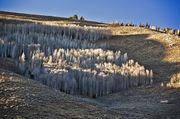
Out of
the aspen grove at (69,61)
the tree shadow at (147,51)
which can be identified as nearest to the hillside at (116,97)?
the tree shadow at (147,51)

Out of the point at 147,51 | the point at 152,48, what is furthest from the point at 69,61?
the point at 152,48

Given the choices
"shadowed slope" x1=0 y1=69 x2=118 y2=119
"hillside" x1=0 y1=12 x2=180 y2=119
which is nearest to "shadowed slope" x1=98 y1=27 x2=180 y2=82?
"hillside" x1=0 y1=12 x2=180 y2=119

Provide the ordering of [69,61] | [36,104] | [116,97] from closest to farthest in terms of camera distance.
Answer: [36,104], [116,97], [69,61]

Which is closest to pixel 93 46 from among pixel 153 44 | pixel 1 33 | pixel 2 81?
pixel 153 44

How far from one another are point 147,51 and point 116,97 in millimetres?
9062

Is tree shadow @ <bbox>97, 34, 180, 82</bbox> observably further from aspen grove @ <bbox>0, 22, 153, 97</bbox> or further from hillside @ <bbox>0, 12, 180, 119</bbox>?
aspen grove @ <bbox>0, 22, 153, 97</bbox>

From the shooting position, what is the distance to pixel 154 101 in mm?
16172

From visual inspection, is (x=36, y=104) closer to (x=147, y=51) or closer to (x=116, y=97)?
(x=116, y=97)

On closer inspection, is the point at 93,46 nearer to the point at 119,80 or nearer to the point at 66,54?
the point at 66,54

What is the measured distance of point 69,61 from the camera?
22.5m

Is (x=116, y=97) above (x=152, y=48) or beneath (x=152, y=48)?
beneath

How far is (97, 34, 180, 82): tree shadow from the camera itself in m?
22.6

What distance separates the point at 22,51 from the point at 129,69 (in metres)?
5.17

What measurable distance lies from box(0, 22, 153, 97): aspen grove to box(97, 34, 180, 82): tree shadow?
657 mm
